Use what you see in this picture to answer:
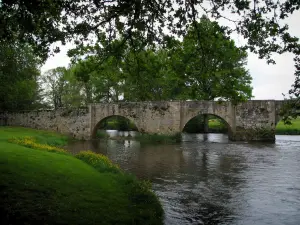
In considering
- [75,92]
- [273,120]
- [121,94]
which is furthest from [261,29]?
[75,92]

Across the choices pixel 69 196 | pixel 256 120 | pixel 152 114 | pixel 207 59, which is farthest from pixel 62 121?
pixel 207 59

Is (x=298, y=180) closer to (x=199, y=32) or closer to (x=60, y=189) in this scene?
(x=199, y=32)

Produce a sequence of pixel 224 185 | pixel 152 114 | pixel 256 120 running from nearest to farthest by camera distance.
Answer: pixel 224 185 → pixel 256 120 → pixel 152 114

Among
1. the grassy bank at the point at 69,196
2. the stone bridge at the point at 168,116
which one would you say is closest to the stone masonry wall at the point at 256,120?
the stone bridge at the point at 168,116

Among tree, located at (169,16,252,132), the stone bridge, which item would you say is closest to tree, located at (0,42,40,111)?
the stone bridge

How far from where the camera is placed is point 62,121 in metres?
37.4

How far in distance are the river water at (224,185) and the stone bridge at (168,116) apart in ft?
33.7

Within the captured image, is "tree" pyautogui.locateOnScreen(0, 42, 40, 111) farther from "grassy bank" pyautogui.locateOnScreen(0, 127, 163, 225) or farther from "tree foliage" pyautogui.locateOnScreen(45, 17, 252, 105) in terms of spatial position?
"tree foliage" pyautogui.locateOnScreen(45, 17, 252, 105)

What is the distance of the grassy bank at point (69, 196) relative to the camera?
7.34 meters

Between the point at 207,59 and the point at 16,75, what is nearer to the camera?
the point at 207,59

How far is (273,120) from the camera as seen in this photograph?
106 ft

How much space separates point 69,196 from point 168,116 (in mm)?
25780

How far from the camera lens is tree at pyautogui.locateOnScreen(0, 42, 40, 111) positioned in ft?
104

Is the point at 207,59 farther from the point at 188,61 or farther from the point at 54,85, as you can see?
the point at 54,85
